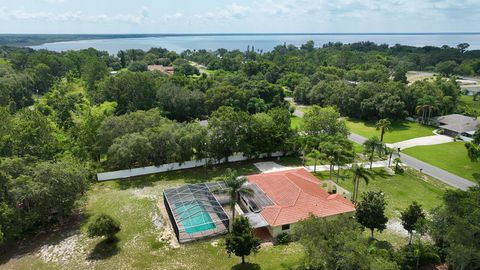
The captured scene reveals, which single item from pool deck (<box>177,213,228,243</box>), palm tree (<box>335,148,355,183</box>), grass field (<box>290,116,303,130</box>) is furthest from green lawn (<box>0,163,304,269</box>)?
grass field (<box>290,116,303,130</box>)

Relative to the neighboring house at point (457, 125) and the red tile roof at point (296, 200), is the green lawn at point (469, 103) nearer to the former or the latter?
the neighboring house at point (457, 125)

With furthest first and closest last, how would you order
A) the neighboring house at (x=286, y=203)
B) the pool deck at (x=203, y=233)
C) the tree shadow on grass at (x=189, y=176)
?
the tree shadow on grass at (x=189, y=176), the neighboring house at (x=286, y=203), the pool deck at (x=203, y=233)

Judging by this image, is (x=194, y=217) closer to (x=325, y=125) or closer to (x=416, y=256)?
(x=416, y=256)

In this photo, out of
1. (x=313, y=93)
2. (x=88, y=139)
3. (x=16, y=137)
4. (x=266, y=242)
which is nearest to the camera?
(x=266, y=242)

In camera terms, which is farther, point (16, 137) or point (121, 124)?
point (121, 124)

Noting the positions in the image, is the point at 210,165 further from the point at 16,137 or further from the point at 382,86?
the point at 382,86

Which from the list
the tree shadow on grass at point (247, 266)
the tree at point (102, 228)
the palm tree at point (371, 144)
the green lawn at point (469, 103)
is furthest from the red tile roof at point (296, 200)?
the green lawn at point (469, 103)

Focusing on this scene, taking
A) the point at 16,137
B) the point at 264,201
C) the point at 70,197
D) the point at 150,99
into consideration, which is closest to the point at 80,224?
the point at 70,197
